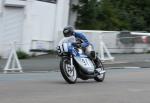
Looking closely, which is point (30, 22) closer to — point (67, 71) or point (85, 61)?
point (85, 61)

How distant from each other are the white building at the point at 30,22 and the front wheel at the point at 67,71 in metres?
10.5

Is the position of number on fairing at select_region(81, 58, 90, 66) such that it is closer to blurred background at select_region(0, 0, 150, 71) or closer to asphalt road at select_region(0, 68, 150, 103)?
asphalt road at select_region(0, 68, 150, 103)

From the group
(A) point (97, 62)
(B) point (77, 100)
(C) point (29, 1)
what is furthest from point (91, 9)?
(B) point (77, 100)

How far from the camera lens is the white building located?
27.2m

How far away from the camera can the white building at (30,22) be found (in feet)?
89.3

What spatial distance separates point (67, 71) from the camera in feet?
50.0

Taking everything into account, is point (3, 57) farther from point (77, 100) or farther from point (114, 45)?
point (77, 100)

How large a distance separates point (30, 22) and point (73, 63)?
1318 centimetres

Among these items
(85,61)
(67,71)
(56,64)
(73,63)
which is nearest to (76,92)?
(67,71)

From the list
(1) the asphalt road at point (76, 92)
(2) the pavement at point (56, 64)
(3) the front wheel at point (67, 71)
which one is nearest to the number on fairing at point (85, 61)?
(3) the front wheel at point (67, 71)

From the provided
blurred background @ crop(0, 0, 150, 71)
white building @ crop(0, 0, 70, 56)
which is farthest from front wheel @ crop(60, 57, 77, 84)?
white building @ crop(0, 0, 70, 56)

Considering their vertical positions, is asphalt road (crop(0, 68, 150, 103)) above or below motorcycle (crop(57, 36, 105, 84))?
below

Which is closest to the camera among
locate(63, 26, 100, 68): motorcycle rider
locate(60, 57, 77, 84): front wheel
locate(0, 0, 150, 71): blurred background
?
locate(60, 57, 77, 84): front wheel

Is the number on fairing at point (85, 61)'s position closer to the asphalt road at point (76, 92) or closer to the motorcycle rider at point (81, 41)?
the motorcycle rider at point (81, 41)
